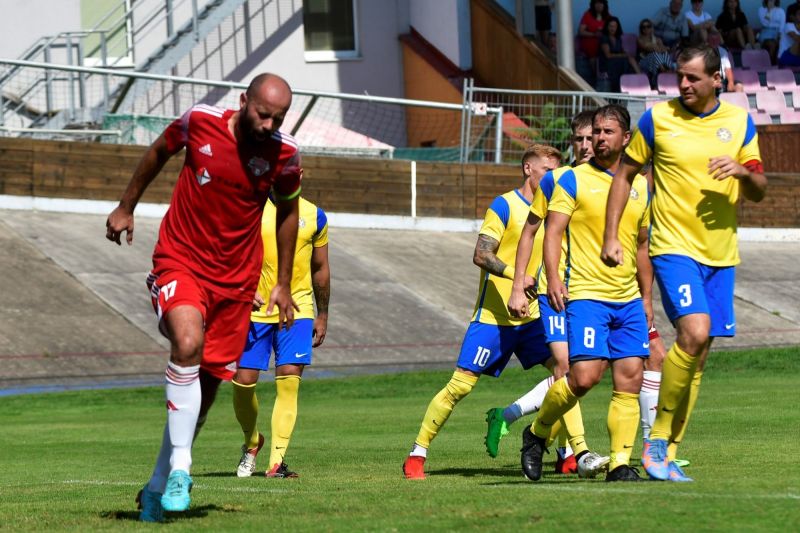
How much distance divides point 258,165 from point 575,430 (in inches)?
140

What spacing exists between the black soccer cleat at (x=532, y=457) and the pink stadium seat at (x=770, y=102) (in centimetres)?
2332

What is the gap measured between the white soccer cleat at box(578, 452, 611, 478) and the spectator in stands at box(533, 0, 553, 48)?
24650mm

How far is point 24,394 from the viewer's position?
59.6 feet

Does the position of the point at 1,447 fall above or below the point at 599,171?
below

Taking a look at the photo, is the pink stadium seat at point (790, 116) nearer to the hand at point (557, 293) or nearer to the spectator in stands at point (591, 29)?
the spectator in stands at point (591, 29)

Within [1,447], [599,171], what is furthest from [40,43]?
[599,171]

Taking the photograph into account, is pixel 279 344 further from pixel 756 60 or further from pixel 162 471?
pixel 756 60

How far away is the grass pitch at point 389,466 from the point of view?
6621 mm

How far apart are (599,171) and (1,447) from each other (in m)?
6.70

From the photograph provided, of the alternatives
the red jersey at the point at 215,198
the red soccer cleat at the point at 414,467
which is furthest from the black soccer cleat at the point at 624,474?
the red jersey at the point at 215,198

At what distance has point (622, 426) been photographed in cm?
857

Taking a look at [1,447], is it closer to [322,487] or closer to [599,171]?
[322,487]

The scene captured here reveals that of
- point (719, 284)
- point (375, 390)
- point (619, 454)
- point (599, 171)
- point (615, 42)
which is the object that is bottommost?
point (375, 390)

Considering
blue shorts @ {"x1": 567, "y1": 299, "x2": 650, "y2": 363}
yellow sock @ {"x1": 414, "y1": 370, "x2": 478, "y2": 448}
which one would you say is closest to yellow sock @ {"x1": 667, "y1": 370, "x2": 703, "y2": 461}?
blue shorts @ {"x1": 567, "y1": 299, "x2": 650, "y2": 363}
